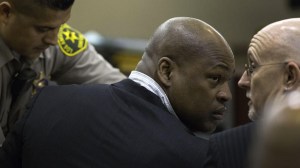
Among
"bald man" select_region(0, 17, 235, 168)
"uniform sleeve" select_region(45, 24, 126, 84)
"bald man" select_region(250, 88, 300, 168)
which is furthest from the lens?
"uniform sleeve" select_region(45, 24, 126, 84)

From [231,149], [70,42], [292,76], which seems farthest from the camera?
[70,42]

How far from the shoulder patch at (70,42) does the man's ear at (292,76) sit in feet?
3.15

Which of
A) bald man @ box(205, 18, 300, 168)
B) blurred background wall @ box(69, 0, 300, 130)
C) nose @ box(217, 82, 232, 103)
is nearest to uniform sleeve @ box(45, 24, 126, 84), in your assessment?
nose @ box(217, 82, 232, 103)

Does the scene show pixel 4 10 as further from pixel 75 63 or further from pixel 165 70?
pixel 165 70

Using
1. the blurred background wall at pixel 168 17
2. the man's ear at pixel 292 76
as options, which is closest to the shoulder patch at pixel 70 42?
the man's ear at pixel 292 76

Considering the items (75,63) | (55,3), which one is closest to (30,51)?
(55,3)

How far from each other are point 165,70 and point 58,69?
2.15 feet

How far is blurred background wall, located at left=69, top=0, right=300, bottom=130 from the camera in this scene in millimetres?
4555

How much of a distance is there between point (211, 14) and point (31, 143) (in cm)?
413

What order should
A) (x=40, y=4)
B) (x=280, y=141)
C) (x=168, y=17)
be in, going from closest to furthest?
(x=280, y=141), (x=40, y=4), (x=168, y=17)

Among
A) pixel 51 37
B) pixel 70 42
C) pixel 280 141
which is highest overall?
pixel 280 141

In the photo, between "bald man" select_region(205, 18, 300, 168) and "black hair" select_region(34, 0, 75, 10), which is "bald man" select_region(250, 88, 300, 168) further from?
"black hair" select_region(34, 0, 75, 10)

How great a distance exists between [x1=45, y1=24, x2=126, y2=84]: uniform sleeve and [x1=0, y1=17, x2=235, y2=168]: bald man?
1.63 ft

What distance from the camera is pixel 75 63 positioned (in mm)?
2111
